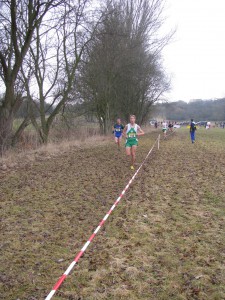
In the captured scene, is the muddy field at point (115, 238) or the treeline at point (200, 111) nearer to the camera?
the muddy field at point (115, 238)

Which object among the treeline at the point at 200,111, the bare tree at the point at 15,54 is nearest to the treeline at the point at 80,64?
the bare tree at the point at 15,54

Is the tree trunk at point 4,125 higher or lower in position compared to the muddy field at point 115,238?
higher

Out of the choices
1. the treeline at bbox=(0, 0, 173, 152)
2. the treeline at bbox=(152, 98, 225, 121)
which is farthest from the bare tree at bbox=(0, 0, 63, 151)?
the treeline at bbox=(152, 98, 225, 121)

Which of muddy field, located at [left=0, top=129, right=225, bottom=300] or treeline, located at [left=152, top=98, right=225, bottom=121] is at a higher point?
treeline, located at [left=152, top=98, right=225, bottom=121]

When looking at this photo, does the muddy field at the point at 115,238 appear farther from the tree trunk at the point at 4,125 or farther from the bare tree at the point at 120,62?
the bare tree at the point at 120,62

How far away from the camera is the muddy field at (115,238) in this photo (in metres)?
3.45

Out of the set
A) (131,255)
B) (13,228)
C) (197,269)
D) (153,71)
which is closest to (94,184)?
(13,228)

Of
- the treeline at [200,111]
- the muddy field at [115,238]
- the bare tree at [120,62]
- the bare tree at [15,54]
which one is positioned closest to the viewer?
the muddy field at [115,238]

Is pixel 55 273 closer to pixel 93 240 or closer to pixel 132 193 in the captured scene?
pixel 93 240

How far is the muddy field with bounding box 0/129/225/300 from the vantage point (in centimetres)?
345

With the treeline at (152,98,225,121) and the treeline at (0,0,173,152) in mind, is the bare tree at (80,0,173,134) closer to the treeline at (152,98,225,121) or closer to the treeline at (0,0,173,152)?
the treeline at (0,0,173,152)

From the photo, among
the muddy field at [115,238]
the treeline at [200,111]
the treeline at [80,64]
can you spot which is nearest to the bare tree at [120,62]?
the treeline at [80,64]

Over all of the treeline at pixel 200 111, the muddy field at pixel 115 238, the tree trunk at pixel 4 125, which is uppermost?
the treeline at pixel 200 111

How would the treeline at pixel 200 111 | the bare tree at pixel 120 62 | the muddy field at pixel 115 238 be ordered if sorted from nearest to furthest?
the muddy field at pixel 115 238 → the bare tree at pixel 120 62 → the treeline at pixel 200 111
